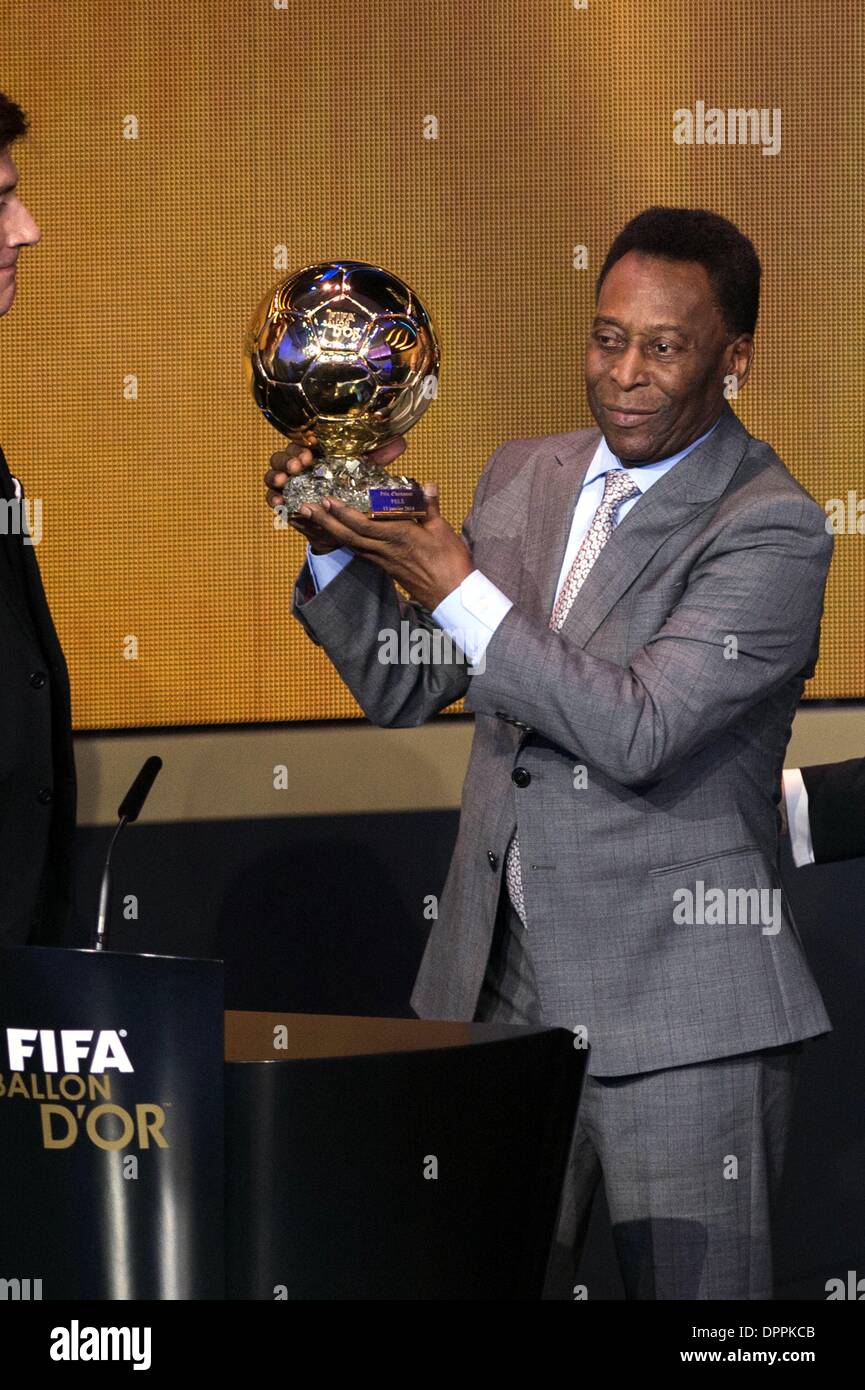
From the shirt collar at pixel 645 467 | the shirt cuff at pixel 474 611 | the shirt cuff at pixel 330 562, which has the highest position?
the shirt collar at pixel 645 467

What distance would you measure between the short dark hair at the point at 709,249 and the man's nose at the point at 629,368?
13cm

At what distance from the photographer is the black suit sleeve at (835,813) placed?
8.92ft

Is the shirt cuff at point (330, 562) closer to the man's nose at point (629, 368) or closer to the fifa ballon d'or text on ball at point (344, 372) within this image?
the fifa ballon d'or text on ball at point (344, 372)

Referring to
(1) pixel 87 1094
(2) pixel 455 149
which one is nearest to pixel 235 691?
(2) pixel 455 149

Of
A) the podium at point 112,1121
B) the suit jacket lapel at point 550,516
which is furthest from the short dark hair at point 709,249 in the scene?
the podium at point 112,1121

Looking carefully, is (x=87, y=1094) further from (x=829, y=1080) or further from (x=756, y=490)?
(x=829, y=1080)

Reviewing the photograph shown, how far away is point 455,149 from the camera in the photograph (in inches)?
146

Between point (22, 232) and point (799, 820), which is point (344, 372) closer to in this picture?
point (22, 232)

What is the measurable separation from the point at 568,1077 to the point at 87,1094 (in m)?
0.53
